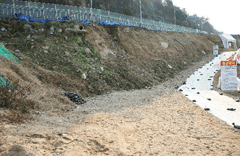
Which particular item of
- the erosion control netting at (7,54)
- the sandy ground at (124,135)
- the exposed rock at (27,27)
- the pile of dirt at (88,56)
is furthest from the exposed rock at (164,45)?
the erosion control netting at (7,54)

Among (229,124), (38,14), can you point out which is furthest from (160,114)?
(38,14)

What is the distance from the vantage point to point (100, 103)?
356 inches

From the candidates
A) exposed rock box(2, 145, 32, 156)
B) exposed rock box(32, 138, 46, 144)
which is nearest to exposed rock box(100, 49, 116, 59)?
exposed rock box(32, 138, 46, 144)

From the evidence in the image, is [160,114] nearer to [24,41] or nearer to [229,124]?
[229,124]

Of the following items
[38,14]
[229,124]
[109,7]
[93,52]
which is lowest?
[229,124]

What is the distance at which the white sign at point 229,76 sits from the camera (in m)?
12.2

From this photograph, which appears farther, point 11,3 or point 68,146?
point 11,3

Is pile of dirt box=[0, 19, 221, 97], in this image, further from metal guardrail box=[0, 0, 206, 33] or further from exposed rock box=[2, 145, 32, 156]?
exposed rock box=[2, 145, 32, 156]

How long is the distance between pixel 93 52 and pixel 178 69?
11081 mm

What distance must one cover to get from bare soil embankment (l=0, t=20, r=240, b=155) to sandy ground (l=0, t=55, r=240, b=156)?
0.06ft

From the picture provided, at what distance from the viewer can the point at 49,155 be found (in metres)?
3.54

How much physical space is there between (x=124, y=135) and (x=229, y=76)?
400 inches

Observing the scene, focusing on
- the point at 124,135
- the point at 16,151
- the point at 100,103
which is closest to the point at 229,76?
the point at 100,103

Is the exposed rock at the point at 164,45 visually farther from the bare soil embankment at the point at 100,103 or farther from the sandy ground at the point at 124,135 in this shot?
the sandy ground at the point at 124,135
